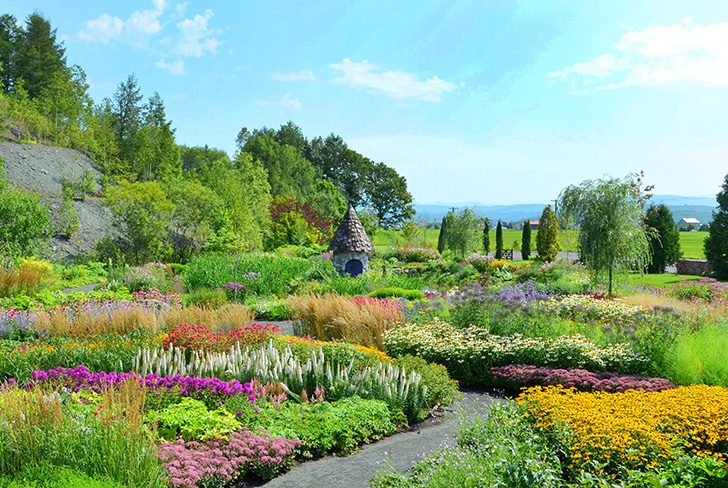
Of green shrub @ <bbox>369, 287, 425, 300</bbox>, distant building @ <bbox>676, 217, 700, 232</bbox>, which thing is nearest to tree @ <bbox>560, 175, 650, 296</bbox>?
green shrub @ <bbox>369, 287, 425, 300</bbox>

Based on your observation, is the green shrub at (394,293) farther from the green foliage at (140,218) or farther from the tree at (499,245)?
the tree at (499,245)

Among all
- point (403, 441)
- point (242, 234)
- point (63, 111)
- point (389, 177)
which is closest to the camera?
point (403, 441)

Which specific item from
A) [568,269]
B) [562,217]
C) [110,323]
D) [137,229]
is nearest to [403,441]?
[110,323]

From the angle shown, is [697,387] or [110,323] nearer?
[697,387]

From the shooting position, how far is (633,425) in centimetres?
402

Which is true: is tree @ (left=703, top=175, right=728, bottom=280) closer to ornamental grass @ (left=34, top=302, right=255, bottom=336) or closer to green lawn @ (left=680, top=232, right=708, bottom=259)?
green lawn @ (left=680, top=232, right=708, bottom=259)

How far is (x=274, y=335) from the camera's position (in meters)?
7.54

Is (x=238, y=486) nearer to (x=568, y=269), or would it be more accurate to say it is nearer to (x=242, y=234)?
(x=568, y=269)

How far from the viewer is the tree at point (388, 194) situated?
55.8 m

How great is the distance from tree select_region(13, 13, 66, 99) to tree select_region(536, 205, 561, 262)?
37.5 metres

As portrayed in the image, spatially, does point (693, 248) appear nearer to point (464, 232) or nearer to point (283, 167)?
point (464, 232)

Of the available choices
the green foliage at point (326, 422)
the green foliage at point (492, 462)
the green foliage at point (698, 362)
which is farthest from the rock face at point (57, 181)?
the green foliage at point (698, 362)

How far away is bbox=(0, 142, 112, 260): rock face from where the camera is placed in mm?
23234

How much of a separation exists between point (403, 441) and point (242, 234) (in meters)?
23.2
